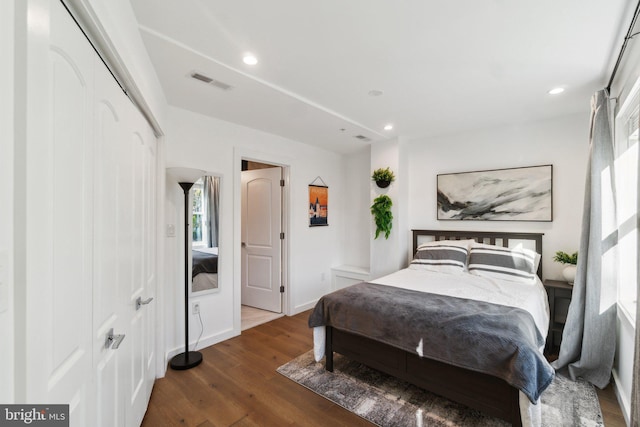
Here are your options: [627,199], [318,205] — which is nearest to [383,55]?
[627,199]

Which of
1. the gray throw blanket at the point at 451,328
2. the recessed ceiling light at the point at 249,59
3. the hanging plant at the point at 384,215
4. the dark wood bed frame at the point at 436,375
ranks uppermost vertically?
the recessed ceiling light at the point at 249,59

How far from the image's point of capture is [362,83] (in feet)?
8.04

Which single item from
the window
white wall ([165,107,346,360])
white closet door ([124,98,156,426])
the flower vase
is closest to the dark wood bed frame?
the window

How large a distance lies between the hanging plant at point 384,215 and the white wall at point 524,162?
17.7 inches

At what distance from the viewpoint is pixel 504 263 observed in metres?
3.19

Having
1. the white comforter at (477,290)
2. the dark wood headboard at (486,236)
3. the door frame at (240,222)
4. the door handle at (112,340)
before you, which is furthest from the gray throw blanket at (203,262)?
the dark wood headboard at (486,236)

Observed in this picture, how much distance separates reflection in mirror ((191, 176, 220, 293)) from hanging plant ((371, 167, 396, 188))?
7.31ft

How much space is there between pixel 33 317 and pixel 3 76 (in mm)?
570

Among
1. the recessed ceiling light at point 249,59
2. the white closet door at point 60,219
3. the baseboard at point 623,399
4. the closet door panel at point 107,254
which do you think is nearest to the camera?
the white closet door at point 60,219

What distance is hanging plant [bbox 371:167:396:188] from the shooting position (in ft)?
13.5

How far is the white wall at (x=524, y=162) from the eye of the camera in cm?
315

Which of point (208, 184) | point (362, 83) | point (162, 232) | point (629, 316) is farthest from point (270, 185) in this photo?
point (629, 316)

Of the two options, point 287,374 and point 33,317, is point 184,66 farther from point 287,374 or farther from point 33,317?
point 287,374

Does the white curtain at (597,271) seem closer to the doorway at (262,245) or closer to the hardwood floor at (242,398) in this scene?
the hardwood floor at (242,398)
